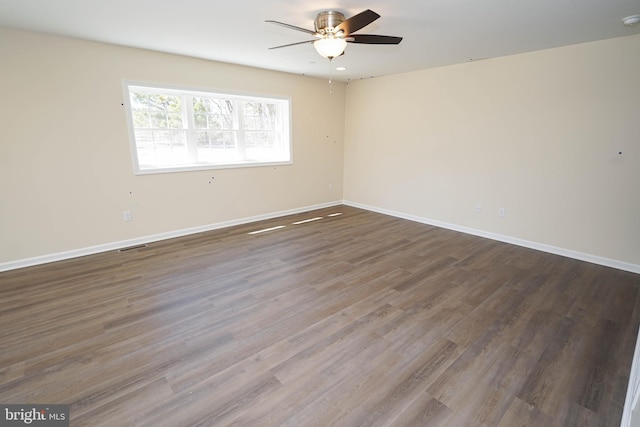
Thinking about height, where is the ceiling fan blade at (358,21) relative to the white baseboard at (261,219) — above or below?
above

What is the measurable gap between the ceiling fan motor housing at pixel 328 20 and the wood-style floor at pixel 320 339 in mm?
2277

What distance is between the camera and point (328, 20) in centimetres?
250

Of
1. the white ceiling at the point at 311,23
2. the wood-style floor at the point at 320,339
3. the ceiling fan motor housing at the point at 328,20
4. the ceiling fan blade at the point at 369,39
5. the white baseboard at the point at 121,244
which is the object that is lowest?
the wood-style floor at the point at 320,339

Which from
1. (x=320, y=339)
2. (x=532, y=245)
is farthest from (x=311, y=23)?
(x=532, y=245)

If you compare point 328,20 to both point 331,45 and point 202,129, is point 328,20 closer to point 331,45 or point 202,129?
point 331,45

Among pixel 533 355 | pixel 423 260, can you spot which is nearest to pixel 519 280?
pixel 423 260

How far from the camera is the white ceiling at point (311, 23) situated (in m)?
2.35

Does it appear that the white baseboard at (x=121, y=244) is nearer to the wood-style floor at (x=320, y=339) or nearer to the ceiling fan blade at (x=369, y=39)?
the wood-style floor at (x=320, y=339)

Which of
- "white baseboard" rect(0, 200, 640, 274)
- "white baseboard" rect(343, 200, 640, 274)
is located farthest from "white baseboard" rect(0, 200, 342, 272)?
"white baseboard" rect(343, 200, 640, 274)

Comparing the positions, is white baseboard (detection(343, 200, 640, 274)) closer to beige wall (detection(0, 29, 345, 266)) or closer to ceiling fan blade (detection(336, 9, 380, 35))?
beige wall (detection(0, 29, 345, 266))

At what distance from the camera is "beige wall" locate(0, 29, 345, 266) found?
3125 millimetres

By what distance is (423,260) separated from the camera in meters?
3.59

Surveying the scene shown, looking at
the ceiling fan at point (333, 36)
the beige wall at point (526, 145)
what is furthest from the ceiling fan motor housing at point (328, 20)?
the beige wall at point (526, 145)

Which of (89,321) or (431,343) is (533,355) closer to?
(431,343)
